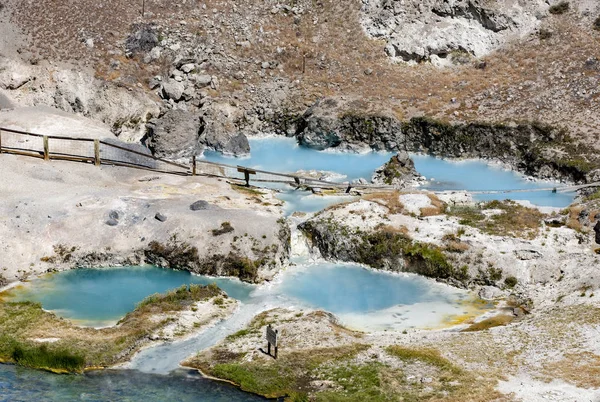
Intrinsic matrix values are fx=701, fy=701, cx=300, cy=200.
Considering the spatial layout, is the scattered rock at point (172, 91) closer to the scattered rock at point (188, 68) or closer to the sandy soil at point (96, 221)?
the scattered rock at point (188, 68)

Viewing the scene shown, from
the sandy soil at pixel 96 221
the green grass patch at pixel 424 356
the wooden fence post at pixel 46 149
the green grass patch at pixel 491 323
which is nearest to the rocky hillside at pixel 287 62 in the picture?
the wooden fence post at pixel 46 149

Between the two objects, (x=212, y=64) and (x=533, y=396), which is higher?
(x=212, y=64)

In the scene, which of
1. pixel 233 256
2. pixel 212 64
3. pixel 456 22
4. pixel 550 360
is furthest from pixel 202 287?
pixel 456 22

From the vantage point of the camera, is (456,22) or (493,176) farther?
(456,22)

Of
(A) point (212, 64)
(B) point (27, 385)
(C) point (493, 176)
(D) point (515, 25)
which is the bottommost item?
(B) point (27, 385)

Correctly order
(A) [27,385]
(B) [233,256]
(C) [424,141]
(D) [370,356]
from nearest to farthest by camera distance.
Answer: (A) [27,385] < (D) [370,356] < (B) [233,256] < (C) [424,141]

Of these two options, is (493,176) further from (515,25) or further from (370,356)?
(370,356)
